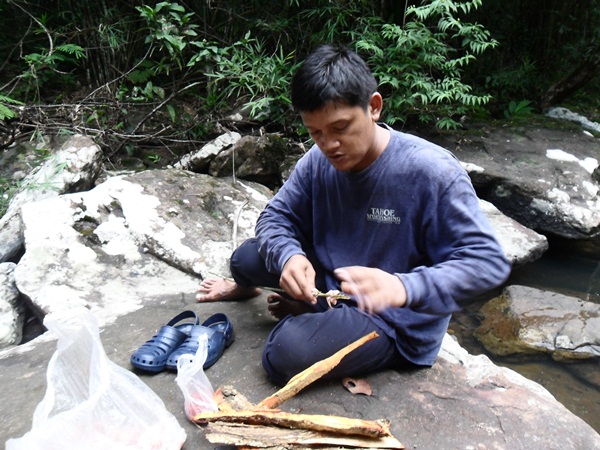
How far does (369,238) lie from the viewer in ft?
6.39

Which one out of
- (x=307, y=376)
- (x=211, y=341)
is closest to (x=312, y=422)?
(x=307, y=376)

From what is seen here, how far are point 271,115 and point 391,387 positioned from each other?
3.53 m

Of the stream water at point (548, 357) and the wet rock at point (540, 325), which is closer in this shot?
the stream water at point (548, 357)

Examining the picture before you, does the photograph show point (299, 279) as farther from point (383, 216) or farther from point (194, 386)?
point (194, 386)

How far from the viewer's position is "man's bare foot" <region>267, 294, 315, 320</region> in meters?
2.31

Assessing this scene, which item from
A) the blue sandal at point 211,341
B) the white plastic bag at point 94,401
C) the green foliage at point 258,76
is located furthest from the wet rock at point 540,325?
the green foliage at point 258,76

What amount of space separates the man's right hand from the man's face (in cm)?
40

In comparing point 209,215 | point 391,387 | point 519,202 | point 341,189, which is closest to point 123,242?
point 209,215

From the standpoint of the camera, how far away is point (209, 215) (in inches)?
140

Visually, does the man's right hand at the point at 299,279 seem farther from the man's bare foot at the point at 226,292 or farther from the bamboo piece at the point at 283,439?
the man's bare foot at the point at 226,292

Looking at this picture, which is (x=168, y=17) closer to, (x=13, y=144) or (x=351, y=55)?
(x=13, y=144)

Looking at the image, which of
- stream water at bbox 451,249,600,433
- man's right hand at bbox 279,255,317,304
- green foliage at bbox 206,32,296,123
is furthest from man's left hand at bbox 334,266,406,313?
green foliage at bbox 206,32,296,123

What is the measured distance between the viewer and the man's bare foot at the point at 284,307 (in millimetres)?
2308

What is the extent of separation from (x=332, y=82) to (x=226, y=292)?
1.41 m
